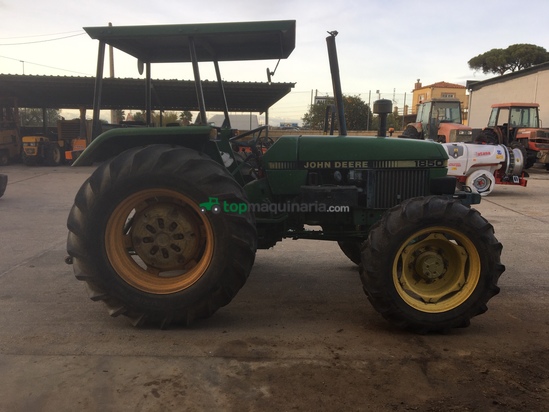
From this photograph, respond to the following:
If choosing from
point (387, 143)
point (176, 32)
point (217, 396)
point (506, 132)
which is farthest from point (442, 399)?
point (506, 132)

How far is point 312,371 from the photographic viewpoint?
3020 mm

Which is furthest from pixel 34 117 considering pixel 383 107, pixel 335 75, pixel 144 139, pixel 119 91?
pixel 383 107

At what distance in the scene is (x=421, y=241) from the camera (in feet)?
12.1

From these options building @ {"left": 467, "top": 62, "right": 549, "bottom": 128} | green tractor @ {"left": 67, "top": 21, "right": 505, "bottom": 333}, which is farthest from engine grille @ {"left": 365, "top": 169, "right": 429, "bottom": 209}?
building @ {"left": 467, "top": 62, "right": 549, "bottom": 128}

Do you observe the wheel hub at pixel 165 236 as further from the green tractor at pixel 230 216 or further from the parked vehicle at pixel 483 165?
the parked vehicle at pixel 483 165

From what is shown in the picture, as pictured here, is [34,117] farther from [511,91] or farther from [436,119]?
[511,91]

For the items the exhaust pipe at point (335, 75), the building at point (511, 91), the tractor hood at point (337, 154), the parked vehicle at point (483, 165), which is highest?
the building at point (511, 91)

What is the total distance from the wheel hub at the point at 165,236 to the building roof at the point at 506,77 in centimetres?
2716

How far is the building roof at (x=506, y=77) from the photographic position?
1004 inches

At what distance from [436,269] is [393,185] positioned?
3.02ft

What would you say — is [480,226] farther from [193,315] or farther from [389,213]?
[193,315]

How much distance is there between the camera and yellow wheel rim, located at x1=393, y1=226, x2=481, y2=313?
11.8ft

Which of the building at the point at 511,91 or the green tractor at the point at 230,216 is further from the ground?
the building at the point at 511,91

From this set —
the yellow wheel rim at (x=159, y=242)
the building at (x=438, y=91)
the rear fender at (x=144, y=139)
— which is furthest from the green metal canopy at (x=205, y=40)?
the building at (x=438, y=91)
